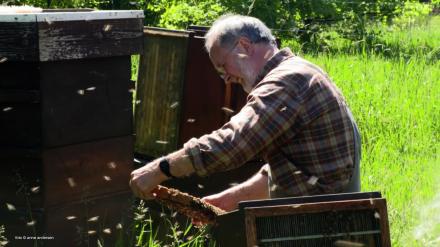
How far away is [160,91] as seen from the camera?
5016mm

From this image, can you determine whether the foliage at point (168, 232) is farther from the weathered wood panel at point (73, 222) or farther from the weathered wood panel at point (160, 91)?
the weathered wood panel at point (160, 91)

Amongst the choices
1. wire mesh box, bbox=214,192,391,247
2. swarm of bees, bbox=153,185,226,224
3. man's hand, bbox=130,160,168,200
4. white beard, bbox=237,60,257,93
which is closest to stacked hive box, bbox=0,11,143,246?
swarm of bees, bbox=153,185,226,224

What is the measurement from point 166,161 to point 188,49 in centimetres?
174

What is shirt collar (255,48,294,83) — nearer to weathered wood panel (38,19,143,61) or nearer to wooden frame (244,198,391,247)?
wooden frame (244,198,391,247)

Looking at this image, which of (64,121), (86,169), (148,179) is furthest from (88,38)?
(148,179)

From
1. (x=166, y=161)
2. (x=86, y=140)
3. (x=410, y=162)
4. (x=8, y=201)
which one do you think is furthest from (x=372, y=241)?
(x=410, y=162)

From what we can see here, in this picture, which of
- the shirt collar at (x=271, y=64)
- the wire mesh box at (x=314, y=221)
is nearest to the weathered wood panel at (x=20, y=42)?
the shirt collar at (x=271, y=64)

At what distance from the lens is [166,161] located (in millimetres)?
3141

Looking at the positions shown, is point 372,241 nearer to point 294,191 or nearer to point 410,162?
point 294,191

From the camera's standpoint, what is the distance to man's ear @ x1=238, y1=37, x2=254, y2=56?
3.30 meters

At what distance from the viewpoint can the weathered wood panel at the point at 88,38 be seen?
3557 millimetres

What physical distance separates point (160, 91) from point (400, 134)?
2.28m

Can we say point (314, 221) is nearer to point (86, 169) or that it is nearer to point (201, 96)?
point (86, 169)

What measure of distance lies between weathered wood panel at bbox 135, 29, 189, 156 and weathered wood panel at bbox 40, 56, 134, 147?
861 millimetres
